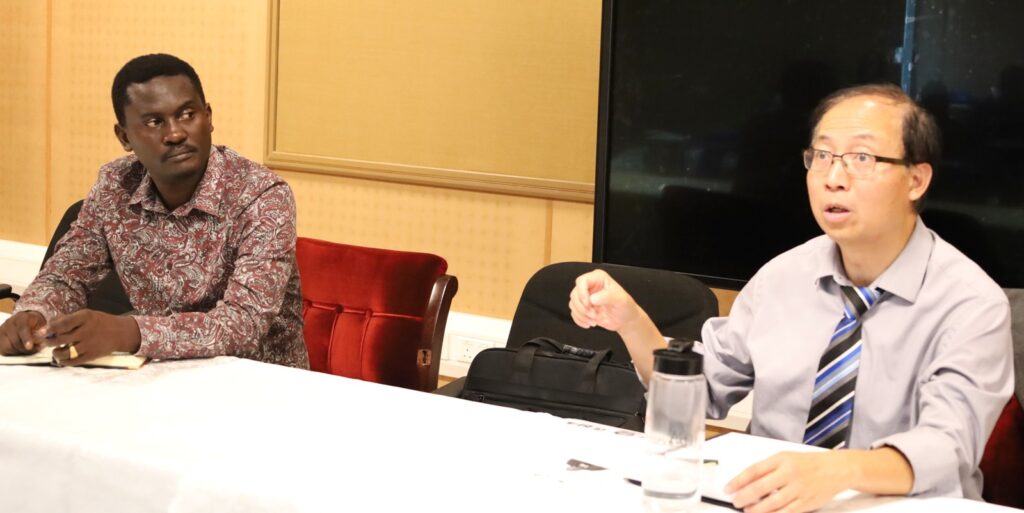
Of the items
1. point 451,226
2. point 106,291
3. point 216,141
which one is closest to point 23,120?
point 216,141

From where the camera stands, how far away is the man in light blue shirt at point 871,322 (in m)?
1.82

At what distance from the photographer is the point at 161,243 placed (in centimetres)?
275

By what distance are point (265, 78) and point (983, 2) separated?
258 cm

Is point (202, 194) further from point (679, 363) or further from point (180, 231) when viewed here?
point (679, 363)

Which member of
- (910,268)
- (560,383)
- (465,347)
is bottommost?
(465,347)

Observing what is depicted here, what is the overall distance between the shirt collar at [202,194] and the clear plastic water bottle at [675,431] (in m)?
1.40

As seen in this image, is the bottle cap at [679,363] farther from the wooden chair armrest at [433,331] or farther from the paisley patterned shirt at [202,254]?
the wooden chair armrest at [433,331]

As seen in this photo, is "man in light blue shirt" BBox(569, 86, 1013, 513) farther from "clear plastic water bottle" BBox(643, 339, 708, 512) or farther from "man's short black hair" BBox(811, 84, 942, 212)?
"clear plastic water bottle" BBox(643, 339, 708, 512)

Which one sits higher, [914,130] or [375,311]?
[914,130]

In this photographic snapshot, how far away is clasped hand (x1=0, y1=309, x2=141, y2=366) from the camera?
2.21 meters

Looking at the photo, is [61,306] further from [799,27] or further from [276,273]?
[799,27]

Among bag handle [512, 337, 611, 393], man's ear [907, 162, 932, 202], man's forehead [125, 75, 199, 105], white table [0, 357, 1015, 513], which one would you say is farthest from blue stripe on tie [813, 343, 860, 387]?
man's forehead [125, 75, 199, 105]

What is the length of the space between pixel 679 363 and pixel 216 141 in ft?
11.2

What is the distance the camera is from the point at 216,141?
4.63 m
